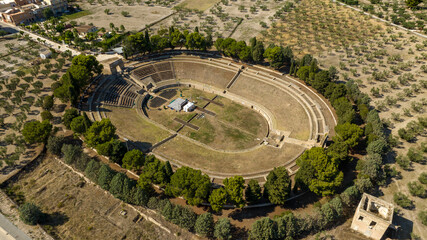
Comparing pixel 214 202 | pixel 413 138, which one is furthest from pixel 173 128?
pixel 413 138

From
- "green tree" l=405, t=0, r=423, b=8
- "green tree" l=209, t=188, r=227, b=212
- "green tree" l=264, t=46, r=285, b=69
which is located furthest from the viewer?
"green tree" l=405, t=0, r=423, b=8

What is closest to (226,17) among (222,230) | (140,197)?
(140,197)

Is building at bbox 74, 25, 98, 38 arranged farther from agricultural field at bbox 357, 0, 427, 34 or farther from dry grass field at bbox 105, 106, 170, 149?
agricultural field at bbox 357, 0, 427, 34

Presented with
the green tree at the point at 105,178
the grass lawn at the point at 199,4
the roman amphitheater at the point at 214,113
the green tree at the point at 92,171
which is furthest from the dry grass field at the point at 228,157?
the grass lawn at the point at 199,4

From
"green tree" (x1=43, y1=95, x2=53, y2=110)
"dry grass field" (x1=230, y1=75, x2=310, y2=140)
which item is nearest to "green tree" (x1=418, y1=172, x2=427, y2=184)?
"dry grass field" (x1=230, y1=75, x2=310, y2=140)

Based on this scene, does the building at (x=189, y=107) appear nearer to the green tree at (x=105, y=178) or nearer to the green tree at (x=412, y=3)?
the green tree at (x=105, y=178)
